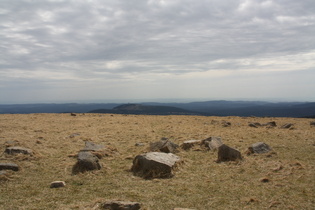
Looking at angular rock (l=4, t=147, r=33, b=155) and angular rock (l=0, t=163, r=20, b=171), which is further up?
angular rock (l=4, t=147, r=33, b=155)

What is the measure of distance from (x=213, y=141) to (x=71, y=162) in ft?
39.5

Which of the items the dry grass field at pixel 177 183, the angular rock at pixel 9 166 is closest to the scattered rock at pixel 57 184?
the dry grass field at pixel 177 183

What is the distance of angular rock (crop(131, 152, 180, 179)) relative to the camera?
45.3 ft

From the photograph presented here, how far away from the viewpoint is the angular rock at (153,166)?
13820mm

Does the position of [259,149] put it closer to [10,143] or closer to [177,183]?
[177,183]

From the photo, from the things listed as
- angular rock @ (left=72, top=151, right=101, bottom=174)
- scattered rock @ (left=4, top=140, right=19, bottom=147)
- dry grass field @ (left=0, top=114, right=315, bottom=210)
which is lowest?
dry grass field @ (left=0, top=114, right=315, bottom=210)

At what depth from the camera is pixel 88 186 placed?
12516mm

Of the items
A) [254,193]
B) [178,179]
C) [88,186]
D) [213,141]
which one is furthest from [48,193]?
[213,141]

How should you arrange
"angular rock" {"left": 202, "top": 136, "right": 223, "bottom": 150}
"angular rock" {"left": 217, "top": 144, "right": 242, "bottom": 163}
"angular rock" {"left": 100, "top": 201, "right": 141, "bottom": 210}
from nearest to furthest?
"angular rock" {"left": 100, "top": 201, "right": 141, "bottom": 210}
"angular rock" {"left": 217, "top": 144, "right": 242, "bottom": 163}
"angular rock" {"left": 202, "top": 136, "right": 223, "bottom": 150}

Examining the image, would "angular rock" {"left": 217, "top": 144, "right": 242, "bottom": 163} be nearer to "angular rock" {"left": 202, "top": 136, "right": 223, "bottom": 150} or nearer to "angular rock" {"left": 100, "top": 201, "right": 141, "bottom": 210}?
"angular rock" {"left": 202, "top": 136, "right": 223, "bottom": 150}

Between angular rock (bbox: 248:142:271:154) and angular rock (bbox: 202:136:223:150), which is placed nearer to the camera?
angular rock (bbox: 248:142:271:154)

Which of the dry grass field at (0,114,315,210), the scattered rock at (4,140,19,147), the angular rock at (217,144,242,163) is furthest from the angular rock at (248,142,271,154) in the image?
the scattered rock at (4,140,19,147)

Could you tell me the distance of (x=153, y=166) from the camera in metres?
14.1

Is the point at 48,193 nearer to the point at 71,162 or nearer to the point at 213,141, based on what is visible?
the point at 71,162
